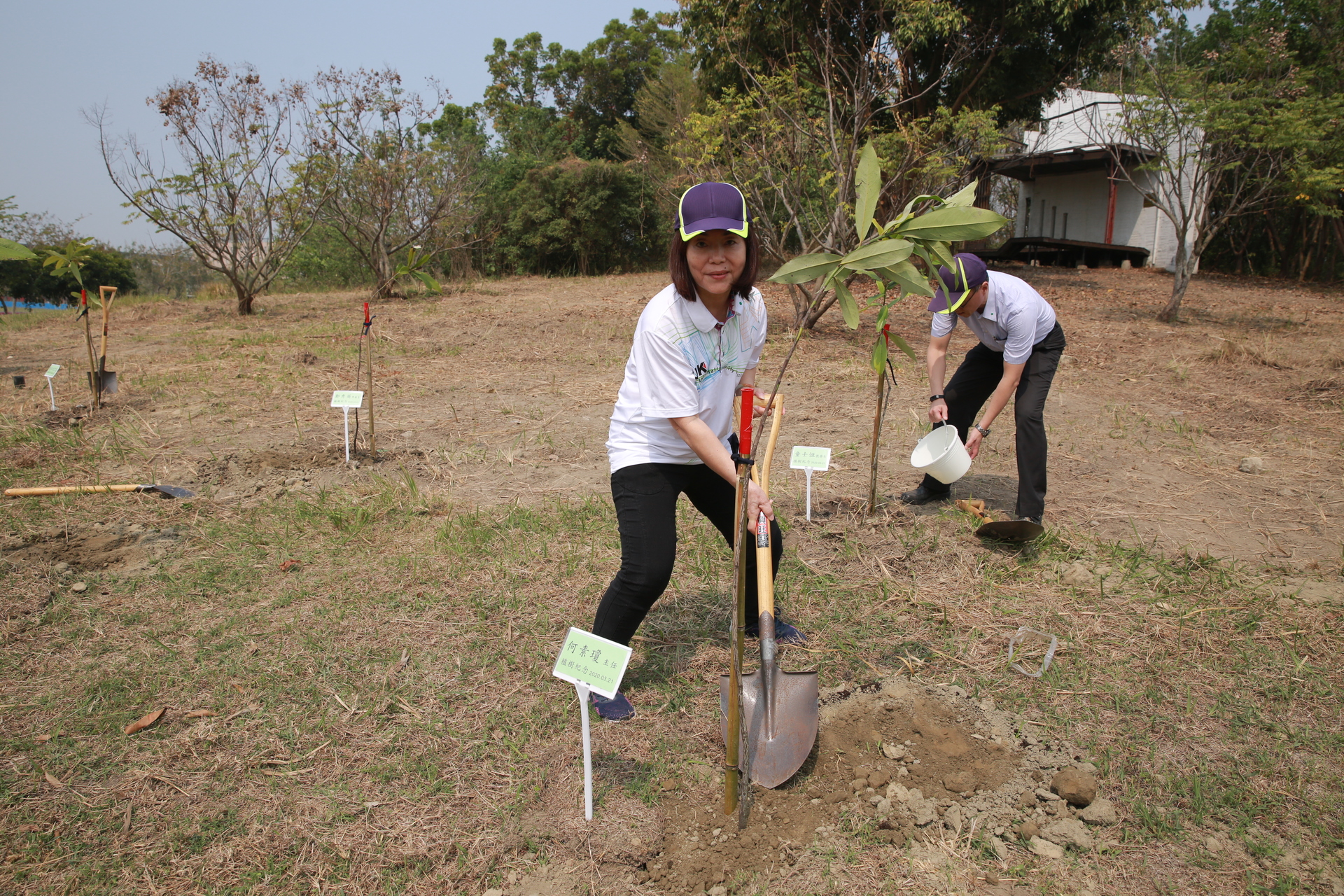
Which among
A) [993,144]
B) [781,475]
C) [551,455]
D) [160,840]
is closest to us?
[160,840]

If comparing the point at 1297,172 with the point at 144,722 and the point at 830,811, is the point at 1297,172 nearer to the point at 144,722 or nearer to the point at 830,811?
the point at 830,811

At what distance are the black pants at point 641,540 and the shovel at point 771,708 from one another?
0.26 metres

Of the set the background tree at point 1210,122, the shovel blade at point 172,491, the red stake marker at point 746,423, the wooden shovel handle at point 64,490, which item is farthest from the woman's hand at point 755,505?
the background tree at point 1210,122

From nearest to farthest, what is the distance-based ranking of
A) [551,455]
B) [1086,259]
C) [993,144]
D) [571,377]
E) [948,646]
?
[948,646] < [551,455] < [571,377] < [993,144] < [1086,259]

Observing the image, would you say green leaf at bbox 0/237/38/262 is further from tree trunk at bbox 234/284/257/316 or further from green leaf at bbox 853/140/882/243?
tree trunk at bbox 234/284/257/316

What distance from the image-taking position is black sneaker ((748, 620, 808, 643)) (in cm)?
285

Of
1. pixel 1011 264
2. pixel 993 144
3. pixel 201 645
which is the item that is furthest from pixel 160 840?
pixel 1011 264

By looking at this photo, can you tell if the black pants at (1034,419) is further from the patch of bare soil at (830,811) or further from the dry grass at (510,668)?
the patch of bare soil at (830,811)

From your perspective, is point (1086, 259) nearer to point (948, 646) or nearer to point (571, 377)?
point (571, 377)

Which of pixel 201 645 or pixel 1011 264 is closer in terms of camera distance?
pixel 201 645

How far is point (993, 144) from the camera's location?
10648 mm

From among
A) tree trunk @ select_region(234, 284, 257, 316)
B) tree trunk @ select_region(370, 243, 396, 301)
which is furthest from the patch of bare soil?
tree trunk @ select_region(370, 243, 396, 301)

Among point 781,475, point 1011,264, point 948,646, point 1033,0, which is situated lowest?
point 948,646

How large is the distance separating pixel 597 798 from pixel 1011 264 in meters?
19.3
